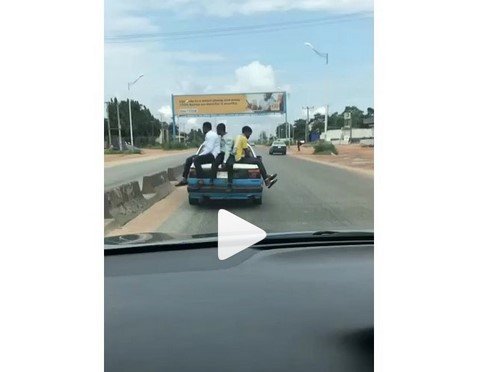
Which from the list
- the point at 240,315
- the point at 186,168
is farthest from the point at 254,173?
the point at 240,315

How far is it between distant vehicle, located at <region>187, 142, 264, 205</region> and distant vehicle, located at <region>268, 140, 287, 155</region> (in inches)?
2.4

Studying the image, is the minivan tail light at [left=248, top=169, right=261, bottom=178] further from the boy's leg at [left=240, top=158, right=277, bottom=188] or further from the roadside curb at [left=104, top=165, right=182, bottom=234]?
the roadside curb at [left=104, top=165, right=182, bottom=234]

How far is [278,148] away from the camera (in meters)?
2.10

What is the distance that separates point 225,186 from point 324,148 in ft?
1.21

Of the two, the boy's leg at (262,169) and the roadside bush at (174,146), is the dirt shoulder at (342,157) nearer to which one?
the boy's leg at (262,169)

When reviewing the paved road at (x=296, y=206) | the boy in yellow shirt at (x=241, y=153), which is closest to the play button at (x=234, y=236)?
the paved road at (x=296, y=206)

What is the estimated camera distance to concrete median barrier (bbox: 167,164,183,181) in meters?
2.16

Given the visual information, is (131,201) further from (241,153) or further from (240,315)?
(240,315)

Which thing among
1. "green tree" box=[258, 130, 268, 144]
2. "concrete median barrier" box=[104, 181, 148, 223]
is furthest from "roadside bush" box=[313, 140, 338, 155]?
"concrete median barrier" box=[104, 181, 148, 223]
